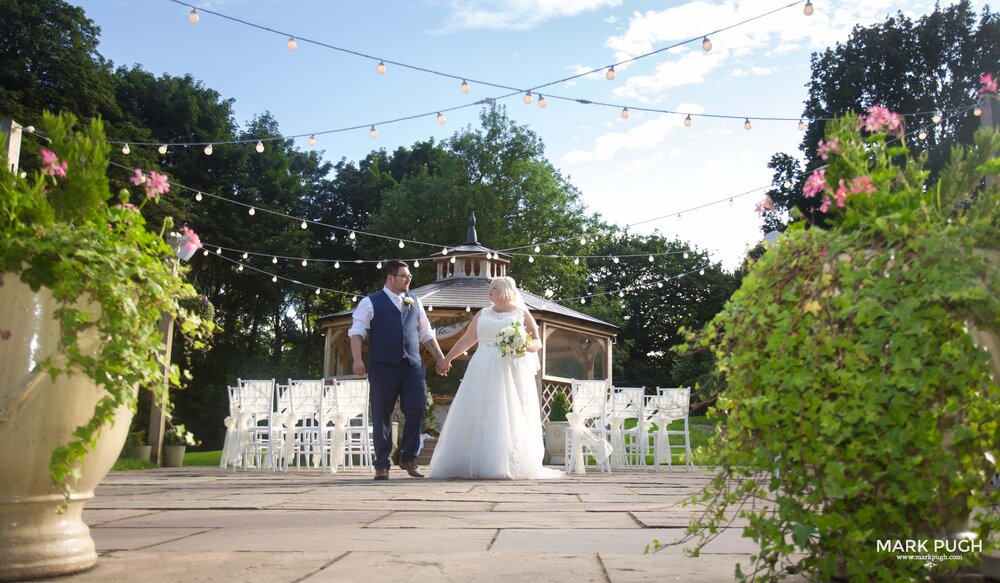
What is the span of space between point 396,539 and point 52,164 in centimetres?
165

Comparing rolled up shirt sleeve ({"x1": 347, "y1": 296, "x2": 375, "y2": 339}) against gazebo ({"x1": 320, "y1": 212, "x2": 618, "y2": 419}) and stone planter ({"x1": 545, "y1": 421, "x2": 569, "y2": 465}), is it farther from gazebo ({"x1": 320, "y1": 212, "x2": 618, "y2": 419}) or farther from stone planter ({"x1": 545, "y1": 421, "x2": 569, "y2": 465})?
gazebo ({"x1": 320, "y1": 212, "x2": 618, "y2": 419})

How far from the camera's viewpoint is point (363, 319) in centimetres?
758

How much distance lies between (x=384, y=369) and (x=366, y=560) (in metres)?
5.09

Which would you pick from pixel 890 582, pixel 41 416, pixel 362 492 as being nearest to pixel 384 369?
pixel 362 492

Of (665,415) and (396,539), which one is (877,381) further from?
(665,415)

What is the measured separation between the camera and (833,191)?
205 centimetres

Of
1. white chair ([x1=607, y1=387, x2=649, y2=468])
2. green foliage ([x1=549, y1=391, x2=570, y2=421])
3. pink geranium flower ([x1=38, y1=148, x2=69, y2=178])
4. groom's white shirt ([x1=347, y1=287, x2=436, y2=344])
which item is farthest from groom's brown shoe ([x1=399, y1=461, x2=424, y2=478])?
green foliage ([x1=549, y1=391, x2=570, y2=421])

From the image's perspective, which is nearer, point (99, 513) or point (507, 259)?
point (99, 513)

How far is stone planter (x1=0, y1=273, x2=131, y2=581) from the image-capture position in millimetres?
2053

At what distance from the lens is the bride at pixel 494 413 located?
7.84m

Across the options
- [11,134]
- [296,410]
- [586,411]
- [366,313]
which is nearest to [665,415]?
[586,411]

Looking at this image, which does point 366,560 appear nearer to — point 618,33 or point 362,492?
point 362,492

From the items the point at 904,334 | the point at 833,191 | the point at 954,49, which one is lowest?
the point at 904,334

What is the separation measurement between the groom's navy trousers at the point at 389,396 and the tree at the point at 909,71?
Answer: 18.4 meters
